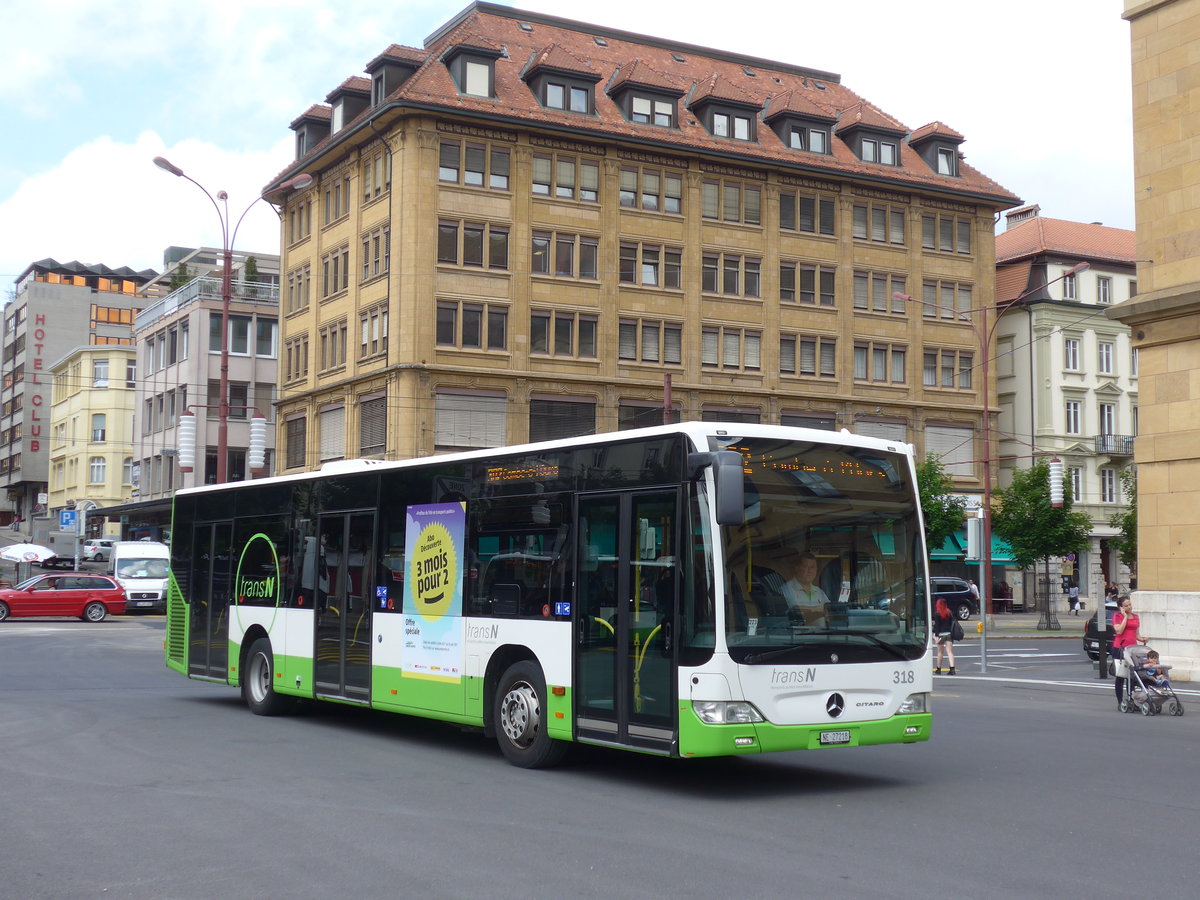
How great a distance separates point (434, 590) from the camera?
44.6 feet

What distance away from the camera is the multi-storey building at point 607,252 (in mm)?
50344

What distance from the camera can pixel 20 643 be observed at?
106 feet

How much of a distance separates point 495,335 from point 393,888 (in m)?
44.0

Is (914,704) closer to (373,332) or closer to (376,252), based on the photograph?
(373,332)

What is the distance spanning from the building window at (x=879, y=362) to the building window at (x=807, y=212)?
5047 mm

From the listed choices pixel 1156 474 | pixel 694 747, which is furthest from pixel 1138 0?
pixel 694 747

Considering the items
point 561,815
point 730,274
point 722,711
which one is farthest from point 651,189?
point 561,815

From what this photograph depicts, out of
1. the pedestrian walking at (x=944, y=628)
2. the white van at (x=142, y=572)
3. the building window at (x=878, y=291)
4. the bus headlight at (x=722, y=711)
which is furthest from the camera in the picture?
the building window at (x=878, y=291)

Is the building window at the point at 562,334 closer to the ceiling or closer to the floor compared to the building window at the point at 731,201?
Result: closer to the floor

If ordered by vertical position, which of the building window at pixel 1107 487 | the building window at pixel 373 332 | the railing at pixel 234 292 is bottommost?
the building window at pixel 1107 487

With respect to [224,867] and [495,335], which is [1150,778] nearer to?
[224,867]

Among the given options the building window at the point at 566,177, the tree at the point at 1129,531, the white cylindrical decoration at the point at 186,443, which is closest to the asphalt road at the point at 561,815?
the white cylindrical decoration at the point at 186,443

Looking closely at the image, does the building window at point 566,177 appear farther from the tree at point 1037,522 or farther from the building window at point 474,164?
the tree at point 1037,522

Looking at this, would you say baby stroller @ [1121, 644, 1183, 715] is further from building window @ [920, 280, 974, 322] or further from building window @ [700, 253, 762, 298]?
building window @ [920, 280, 974, 322]
